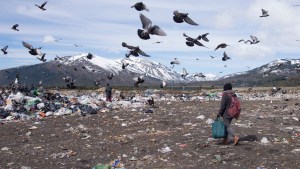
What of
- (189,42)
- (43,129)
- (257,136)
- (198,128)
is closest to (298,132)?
(257,136)

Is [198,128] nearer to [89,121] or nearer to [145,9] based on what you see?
[89,121]

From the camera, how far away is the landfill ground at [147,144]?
8.06 metres

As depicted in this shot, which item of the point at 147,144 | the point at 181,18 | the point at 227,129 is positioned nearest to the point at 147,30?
the point at 181,18

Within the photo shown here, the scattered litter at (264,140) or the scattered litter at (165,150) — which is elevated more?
the scattered litter at (264,140)

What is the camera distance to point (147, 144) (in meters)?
9.62

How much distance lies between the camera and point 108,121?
13.7m

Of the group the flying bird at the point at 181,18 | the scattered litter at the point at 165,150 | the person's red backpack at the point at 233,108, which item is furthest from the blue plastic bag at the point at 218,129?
the flying bird at the point at 181,18

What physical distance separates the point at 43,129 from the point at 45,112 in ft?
11.8

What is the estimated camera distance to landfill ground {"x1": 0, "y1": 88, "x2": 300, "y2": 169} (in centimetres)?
Result: 806

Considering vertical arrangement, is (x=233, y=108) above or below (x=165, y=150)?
above

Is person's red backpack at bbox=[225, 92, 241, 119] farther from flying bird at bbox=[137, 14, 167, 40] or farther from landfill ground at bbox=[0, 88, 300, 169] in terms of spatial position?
flying bird at bbox=[137, 14, 167, 40]

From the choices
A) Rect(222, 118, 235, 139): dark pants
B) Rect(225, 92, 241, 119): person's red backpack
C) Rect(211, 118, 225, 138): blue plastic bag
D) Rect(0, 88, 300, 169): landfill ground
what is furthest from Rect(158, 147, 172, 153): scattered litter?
Rect(225, 92, 241, 119): person's red backpack

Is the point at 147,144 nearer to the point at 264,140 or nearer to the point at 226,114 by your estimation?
the point at 226,114

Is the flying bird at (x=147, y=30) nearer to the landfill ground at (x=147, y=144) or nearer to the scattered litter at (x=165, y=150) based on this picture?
the landfill ground at (x=147, y=144)
